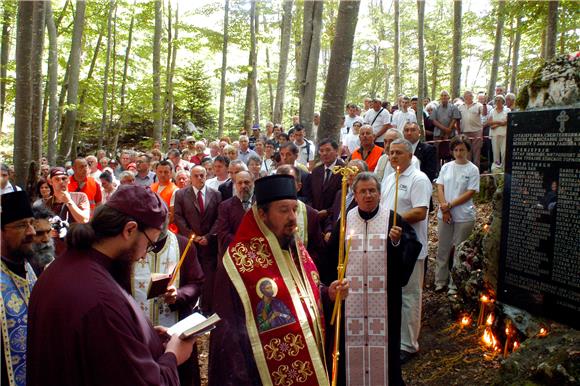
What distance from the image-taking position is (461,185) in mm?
6629

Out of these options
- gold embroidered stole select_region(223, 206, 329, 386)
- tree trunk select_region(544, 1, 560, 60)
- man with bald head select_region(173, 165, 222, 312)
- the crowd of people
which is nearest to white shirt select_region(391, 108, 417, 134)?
tree trunk select_region(544, 1, 560, 60)

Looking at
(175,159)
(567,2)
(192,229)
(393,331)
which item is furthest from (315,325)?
(567,2)

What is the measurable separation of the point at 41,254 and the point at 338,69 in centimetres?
494

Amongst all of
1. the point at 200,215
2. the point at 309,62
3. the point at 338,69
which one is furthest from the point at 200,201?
the point at 309,62

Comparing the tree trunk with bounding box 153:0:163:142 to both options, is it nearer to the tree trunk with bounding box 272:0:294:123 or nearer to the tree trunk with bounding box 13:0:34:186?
the tree trunk with bounding box 272:0:294:123

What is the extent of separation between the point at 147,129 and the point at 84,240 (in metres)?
24.3

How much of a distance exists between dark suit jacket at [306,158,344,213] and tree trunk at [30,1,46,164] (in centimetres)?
453

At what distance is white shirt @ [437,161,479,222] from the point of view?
6.61 meters

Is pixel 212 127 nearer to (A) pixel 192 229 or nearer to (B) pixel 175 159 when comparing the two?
(B) pixel 175 159

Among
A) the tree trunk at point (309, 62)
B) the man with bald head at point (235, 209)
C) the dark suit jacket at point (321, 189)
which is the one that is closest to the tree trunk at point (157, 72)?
the tree trunk at point (309, 62)

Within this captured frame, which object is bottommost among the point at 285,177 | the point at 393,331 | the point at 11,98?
the point at 393,331

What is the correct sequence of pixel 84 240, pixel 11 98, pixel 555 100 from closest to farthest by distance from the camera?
pixel 84 240 → pixel 555 100 → pixel 11 98

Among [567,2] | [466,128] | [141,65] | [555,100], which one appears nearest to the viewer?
[555,100]

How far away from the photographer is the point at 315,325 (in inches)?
131
